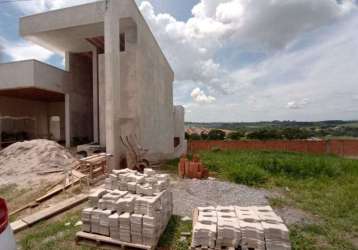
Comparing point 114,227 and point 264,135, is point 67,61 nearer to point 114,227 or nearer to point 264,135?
point 114,227

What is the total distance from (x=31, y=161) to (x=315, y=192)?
1039 cm

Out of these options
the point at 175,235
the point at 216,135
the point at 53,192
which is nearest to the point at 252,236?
the point at 175,235

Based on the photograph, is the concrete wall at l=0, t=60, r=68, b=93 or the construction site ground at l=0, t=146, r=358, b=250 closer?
the construction site ground at l=0, t=146, r=358, b=250

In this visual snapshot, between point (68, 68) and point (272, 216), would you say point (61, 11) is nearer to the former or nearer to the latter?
point (68, 68)

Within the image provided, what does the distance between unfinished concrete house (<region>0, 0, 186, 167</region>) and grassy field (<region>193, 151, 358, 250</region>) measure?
4.37 m

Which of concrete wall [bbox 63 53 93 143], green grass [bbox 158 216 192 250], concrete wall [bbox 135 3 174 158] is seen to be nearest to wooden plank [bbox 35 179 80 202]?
→ green grass [bbox 158 216 192 250]

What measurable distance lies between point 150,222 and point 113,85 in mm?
6580

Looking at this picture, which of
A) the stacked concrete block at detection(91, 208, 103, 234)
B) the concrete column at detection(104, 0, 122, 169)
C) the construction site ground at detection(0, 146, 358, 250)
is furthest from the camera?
the concrete column at detection(104, 0, 122, 169)

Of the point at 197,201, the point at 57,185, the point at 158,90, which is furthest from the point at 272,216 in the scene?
the point at 158,90

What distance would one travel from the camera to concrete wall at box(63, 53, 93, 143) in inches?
567

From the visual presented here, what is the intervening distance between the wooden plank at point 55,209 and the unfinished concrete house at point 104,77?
310cm

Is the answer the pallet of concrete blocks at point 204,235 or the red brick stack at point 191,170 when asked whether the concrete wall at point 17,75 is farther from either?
the pallet of concrete blocks at point 204,235

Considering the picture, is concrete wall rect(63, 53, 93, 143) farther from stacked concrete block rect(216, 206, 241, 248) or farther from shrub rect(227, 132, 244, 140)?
shrub rect(227, 132, 244, 140)

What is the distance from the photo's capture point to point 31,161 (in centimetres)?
895
